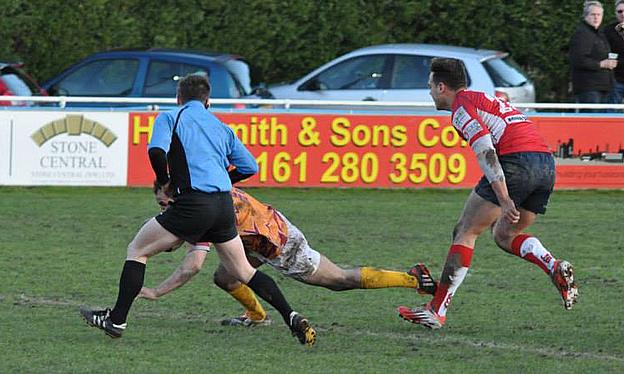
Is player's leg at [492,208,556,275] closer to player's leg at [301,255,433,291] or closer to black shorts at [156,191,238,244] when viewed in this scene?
player's leg at [301,255,433,291]

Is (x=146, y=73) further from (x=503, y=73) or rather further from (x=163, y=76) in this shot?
(x=503, y=73)

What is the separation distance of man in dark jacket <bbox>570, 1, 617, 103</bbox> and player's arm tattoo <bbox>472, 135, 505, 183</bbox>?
8.15 m

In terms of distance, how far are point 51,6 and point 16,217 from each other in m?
8.80

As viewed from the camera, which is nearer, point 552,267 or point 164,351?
point 164,351

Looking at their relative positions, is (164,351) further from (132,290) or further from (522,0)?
(522,0)

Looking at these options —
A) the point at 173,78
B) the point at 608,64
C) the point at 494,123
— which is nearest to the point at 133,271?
the point at 494,123

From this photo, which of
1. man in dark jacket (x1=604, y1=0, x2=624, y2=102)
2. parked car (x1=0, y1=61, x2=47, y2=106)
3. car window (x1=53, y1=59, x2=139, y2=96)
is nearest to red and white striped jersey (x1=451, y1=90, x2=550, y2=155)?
man in dark jacket (x1=604, y1=0, x2=624, y2=102)

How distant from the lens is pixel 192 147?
766cm

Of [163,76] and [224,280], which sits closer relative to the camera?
[224,280]

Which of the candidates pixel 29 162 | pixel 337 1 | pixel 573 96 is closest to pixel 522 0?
pixel 337 1

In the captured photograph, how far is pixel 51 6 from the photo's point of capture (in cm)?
2158

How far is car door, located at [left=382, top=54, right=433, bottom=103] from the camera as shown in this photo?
1858 centimetres

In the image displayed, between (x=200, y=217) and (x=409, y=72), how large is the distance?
11.4 metres

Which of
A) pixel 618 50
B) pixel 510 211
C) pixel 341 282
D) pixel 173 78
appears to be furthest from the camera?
pixel 173 78
